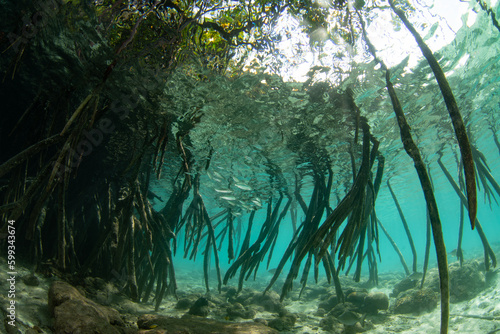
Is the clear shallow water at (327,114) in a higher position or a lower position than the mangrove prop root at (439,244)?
higher

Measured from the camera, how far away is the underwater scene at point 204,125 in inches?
130

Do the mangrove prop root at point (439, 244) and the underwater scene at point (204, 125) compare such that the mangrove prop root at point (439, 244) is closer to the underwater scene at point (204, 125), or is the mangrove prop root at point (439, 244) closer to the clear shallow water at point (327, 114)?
the underwater scene at point (204, 125)

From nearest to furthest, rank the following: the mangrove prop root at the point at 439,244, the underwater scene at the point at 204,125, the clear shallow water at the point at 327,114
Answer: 1. the mangrove prop root at the point at 439,244
2. the underwater scene at the point at 204,125
3. the clear shallow water at the point at 327,114

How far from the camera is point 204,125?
7.93m

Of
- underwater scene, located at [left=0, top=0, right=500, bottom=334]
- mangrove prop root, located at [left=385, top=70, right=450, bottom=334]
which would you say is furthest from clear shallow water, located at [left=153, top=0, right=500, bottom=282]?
mangrove prop root, located at [left=385, top=70, right=450, bottom=334]

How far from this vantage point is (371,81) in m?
6.30

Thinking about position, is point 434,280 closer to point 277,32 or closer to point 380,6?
point 380,6

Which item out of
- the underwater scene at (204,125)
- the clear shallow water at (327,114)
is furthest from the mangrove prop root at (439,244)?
the clear shallow water at (327,114)

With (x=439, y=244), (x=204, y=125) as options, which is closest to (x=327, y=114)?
(x=204, y=125)

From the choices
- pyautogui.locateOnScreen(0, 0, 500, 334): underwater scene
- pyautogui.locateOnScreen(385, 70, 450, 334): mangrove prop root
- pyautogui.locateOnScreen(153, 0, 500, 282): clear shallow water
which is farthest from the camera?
pyautogui.locateOnScreen(153, 0, 500, 282): clear shallow water

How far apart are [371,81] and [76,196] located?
859 centimetres

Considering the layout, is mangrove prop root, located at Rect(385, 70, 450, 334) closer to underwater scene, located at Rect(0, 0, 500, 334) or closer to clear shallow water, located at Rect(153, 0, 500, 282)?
underwater scene, located at Rect(0, 0, 500, 334)

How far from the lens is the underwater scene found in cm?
330

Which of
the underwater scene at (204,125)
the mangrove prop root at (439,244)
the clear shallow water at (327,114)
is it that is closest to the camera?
the mangrove prop root at (439,244)
